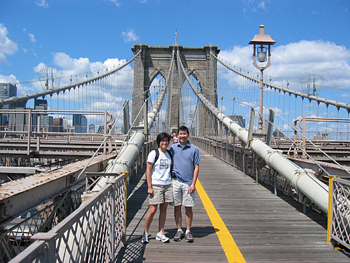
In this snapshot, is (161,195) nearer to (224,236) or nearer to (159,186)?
(159,186)

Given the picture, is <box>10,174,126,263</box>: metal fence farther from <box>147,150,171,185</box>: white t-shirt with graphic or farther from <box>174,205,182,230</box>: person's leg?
<box>174,205,182,230</box>: person's leg

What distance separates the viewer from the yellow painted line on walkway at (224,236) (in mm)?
2820

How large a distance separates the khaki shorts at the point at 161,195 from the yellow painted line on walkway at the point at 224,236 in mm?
770

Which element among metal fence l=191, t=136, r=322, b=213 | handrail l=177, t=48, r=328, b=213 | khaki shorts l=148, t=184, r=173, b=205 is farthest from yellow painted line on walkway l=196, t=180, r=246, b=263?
metal fence l=191, t=136, r=322, b=213

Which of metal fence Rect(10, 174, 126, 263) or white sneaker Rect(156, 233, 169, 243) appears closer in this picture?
metal fence Rect(10, 174, 126, 263)

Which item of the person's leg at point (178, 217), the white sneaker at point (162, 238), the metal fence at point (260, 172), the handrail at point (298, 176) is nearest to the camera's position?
the white sneaker at point (162, 238)

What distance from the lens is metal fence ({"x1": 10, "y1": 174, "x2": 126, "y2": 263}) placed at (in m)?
1.37

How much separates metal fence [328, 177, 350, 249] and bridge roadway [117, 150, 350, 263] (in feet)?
0.47

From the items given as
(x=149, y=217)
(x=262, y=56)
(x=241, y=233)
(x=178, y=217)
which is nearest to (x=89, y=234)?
(x=149, y=217)

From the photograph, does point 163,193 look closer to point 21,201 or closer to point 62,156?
point 21,201

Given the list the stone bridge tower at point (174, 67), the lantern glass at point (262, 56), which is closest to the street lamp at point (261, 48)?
the lantern glass at point (262, 56)

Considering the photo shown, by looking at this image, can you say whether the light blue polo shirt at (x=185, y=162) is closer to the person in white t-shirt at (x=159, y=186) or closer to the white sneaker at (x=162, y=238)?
the person in white t-shirt at (x=159, y=186)

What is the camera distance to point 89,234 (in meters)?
2.13

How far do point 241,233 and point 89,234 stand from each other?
2.03m
